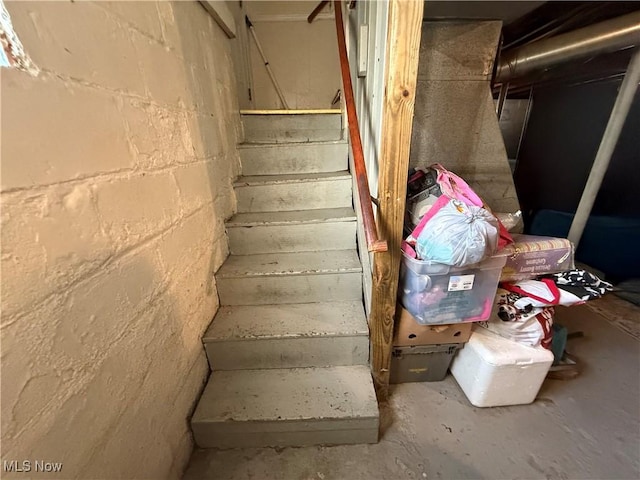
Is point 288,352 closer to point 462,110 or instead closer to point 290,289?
point 290,289

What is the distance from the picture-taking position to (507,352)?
1253mm

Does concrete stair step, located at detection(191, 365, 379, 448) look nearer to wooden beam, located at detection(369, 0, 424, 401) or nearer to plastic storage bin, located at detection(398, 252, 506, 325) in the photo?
wooden beam, located at detection(369, 0, 424, 401)

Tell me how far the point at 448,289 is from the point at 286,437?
3.20 feet

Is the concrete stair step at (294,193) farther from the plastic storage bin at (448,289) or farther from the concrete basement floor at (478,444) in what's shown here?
the concrete basement floor at (478,444)

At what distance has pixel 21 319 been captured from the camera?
0.55 meters

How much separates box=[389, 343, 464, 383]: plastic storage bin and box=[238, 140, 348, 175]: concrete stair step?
4.41 feet

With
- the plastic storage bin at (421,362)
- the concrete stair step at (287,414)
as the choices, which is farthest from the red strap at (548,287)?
the concrete stair step at (287,414)

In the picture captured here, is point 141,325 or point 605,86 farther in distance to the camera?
point 605,86

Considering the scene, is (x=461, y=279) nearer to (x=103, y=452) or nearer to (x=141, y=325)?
(x=141, y=325)

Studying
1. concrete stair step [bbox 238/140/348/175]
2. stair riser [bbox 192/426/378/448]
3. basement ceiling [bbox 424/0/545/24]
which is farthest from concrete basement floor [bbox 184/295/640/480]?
basement ceiling [bbox 424/0/545/24]

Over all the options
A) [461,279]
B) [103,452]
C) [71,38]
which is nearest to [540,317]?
[461,279]

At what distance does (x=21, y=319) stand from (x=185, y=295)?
0.65 m

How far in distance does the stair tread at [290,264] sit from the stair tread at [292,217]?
21 cm

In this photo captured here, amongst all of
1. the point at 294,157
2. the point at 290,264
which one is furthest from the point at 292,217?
the point at 294,157
